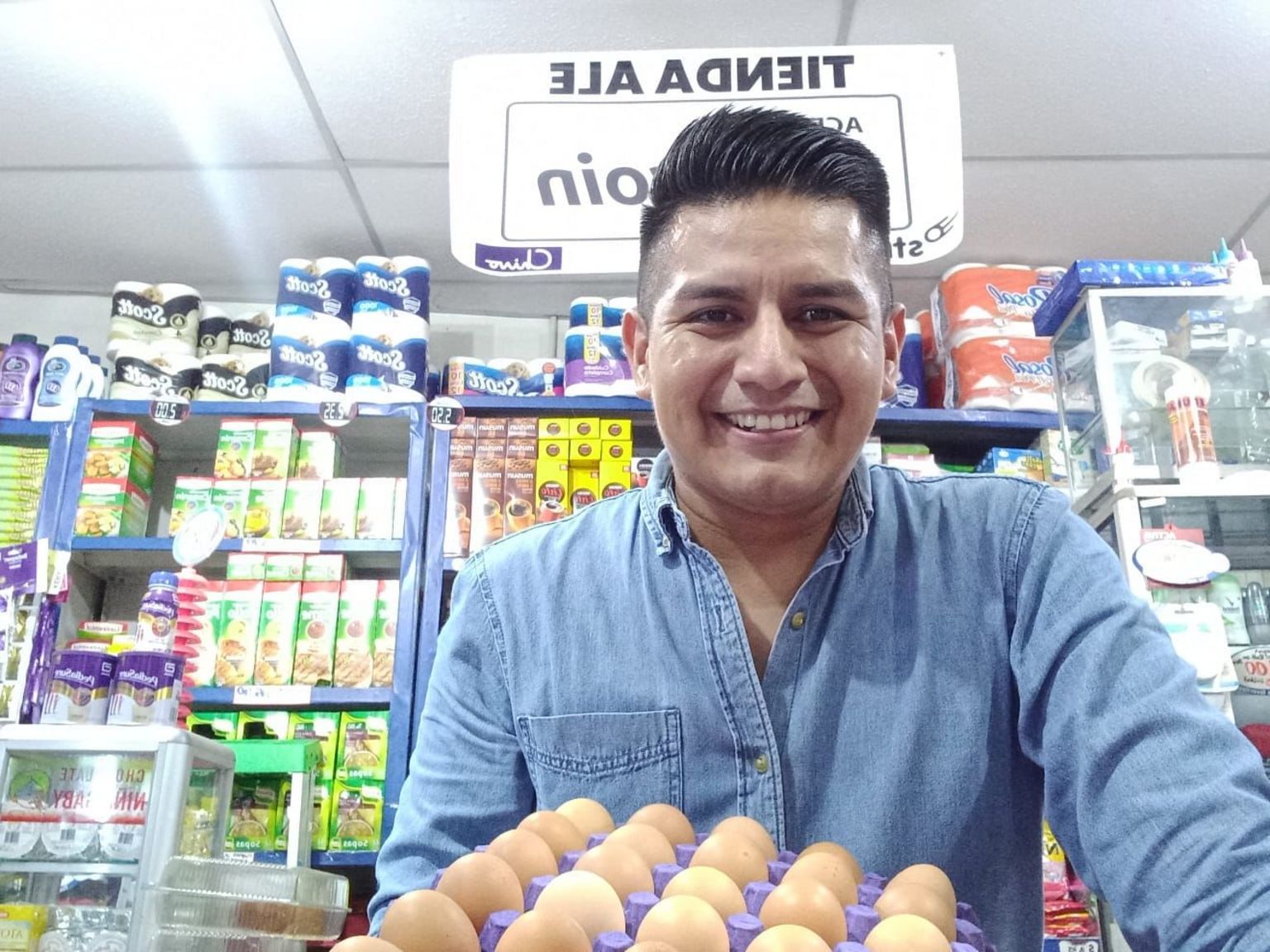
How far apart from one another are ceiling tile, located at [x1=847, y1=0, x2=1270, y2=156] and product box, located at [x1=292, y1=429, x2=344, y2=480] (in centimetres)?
180

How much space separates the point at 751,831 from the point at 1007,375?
259 centimetres

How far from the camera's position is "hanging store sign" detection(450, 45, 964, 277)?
5.40 ft

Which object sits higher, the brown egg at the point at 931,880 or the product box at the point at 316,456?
the product box at the point at 316,456

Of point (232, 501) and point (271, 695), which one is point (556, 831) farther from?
point (232, 501)

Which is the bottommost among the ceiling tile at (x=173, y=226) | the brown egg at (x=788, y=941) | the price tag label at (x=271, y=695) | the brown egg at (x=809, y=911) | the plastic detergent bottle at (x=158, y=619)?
the brown egg at (x=788, y=941)

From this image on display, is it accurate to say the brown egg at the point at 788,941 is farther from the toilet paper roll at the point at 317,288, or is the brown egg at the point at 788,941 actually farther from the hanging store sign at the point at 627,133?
the toilet paper roll at the point at 317,288

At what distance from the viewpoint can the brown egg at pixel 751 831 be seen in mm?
771

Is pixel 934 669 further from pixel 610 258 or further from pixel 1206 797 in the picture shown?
pixel 610 258

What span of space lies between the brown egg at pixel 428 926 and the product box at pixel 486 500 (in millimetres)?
2313

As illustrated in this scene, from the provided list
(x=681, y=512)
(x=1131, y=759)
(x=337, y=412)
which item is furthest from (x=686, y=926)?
(x=337, y=412)

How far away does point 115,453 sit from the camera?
302cm

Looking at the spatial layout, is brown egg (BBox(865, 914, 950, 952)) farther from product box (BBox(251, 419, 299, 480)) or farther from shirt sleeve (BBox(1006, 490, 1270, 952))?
product box (BBox(251, 419, 299, 480))

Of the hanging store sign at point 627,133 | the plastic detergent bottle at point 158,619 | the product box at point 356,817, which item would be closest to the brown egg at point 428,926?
the hanging store sign at point 627,133

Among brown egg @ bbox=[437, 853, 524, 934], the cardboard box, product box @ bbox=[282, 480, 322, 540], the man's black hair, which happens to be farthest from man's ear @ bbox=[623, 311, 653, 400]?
product box @ bbox=[282, 480, 322, 540]
